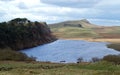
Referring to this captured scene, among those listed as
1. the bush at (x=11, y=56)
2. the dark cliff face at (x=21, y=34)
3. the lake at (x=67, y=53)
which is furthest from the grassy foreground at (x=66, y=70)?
the dark cliff face at (x=21, y=34)

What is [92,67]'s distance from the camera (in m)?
33.5

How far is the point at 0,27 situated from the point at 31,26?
75.8ft

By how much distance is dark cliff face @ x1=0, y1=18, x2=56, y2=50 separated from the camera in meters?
101

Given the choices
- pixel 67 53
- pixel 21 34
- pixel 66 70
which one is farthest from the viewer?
pixel 21 34

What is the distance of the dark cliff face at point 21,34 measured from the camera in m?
101

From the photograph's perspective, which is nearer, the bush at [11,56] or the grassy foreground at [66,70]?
the grassy foreground at [66,70]

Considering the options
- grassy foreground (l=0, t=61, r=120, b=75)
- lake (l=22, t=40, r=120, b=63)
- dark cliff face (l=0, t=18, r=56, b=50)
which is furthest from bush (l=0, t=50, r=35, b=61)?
dark cliff face (l=0, t=18, r=56, b=50)

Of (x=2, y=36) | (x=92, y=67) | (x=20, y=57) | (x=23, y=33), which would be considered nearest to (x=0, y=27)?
(x=2, y=36)

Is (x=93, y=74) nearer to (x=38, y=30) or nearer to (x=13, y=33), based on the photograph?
(x=13, y=33)

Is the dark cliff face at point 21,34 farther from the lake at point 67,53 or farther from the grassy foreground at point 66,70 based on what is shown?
the grassy foreground at point 66,70

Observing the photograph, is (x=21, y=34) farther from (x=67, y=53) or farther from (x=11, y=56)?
(x=11, y=56)

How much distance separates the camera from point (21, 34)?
111m

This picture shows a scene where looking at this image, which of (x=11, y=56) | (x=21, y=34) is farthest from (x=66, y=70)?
(x=21, y=34)

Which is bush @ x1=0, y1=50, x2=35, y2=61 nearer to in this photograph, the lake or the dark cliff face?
the lake
